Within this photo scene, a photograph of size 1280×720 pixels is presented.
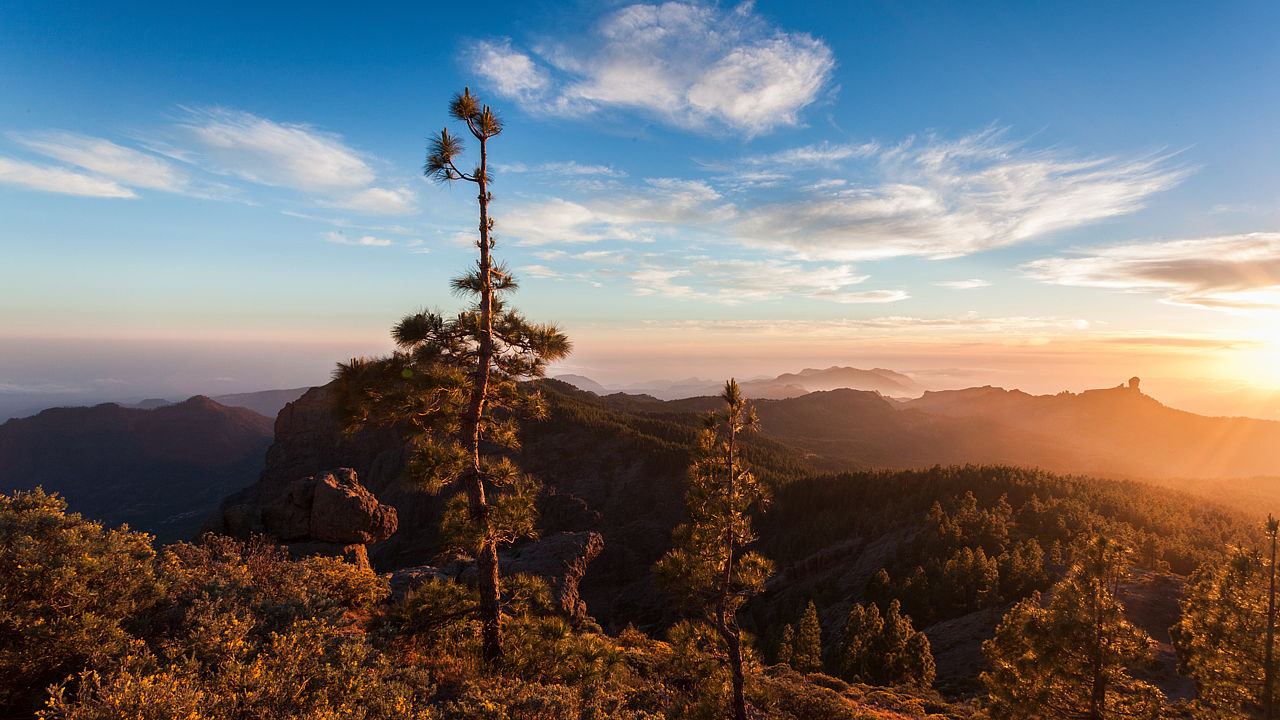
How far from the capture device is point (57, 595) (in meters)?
6.62

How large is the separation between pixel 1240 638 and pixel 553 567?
27150mm

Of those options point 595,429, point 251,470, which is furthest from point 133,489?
point 595,429

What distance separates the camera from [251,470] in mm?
129625

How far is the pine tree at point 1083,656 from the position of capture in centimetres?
1176

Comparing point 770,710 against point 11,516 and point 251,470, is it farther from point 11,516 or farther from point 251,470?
point 251,470

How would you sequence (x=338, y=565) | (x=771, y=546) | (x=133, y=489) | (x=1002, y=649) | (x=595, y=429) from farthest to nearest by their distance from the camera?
1. (x=133, y=489)
2. (x=595, y=429)
3. (x=771, y=546)
4. (x=1002, y=649)
5. (x=338, y=565)

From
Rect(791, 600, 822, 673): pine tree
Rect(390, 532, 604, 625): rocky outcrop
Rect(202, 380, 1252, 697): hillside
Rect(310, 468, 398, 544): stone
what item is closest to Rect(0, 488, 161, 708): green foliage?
Rect(390, 532, 604, 625): rocky outcrop

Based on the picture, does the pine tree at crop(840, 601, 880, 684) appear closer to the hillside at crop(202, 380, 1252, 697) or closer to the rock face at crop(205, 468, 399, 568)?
the hillside at crop(202, 380, 1252, 697)

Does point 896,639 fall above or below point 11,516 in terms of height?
below

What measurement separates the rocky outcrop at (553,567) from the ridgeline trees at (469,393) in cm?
1118

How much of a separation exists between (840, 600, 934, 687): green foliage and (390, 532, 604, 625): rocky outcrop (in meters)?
22.9

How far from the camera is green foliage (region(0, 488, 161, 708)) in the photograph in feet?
19.9

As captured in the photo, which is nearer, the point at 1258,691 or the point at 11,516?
the point at 11,516

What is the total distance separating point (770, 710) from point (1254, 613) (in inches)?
570
